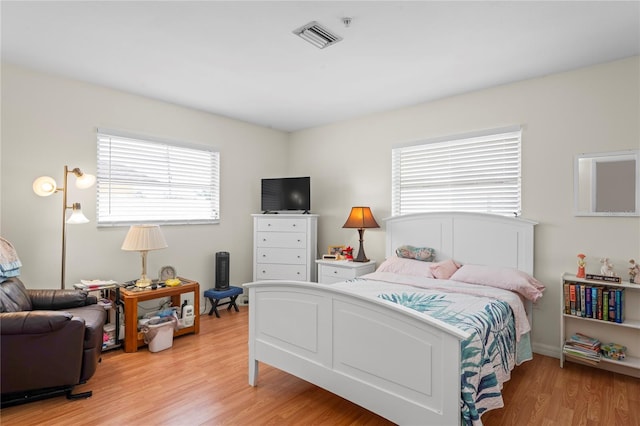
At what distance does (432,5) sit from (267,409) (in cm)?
279

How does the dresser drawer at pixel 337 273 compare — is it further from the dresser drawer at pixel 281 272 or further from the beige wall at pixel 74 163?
the beige wall at pixel 74 163

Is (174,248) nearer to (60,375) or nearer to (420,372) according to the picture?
(60,375)

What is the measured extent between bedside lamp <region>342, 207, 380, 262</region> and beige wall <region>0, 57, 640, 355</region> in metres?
0.23

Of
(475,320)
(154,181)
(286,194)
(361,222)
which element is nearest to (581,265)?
(475,320)

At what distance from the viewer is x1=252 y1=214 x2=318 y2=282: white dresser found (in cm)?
456

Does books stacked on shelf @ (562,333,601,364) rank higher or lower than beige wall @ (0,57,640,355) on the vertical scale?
lower

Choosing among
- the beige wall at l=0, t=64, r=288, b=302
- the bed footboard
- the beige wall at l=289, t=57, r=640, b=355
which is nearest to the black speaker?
the beige wall at l=0, t=64, r=288, b=302

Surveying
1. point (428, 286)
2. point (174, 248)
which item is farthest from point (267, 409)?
point (174, 248)

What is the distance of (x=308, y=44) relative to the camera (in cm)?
264

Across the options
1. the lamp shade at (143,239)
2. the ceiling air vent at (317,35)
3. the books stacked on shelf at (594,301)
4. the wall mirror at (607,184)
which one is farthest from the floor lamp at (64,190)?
the wall mirror at (607,184)

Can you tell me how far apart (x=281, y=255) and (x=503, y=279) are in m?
2.66

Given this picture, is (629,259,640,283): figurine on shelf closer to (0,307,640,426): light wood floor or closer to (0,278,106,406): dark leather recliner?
(0,307,640,426): light wood floor

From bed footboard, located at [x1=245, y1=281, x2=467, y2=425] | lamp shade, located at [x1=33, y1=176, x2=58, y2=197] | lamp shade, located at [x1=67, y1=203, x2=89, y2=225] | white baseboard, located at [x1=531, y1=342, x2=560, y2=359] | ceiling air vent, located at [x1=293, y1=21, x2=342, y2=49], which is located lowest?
white baseboard, located at [x1=531, y1=342, x2=560, y2=359]

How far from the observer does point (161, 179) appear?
4.05m
